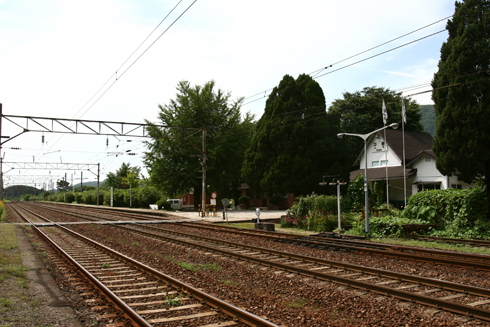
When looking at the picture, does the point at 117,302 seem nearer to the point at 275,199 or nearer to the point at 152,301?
the point at 152,301

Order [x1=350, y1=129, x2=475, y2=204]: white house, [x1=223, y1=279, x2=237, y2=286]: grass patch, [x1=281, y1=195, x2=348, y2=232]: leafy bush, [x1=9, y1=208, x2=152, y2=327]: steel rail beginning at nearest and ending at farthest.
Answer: [x1=9, y1=208, x2=152, y2=327]: steel rail, [x1=223, y1=279, x2=237, y2=286]: grass patch, [x1=281, y1=195, x2=348, y2=232]: leafy bush, [x1=350, y1=129, x2=475, y2=204]: white house

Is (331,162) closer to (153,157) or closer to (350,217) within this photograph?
(350,217)

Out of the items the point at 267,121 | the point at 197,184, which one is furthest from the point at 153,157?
the point at 267,121

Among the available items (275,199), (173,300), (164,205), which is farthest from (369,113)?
(173,300)

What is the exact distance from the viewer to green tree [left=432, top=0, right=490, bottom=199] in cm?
1827

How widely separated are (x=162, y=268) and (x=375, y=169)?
2911 cm

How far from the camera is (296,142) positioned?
33.8 meters

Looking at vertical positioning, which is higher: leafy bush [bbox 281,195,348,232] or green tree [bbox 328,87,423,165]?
green tree [bbox 328,87,423,165]

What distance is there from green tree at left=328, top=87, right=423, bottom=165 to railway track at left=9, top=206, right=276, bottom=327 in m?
40.8

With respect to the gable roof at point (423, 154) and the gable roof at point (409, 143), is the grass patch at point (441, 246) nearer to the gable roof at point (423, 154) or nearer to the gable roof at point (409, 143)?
the gable roof at point (423, 154)

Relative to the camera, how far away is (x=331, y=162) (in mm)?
33812

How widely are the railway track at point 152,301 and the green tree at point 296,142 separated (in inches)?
906

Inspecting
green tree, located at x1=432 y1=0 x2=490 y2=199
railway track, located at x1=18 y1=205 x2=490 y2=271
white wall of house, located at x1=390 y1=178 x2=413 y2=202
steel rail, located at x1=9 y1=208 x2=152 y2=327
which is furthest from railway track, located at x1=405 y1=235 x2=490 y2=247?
white wall of house, located at x1=390 y1=178 x2=413 y2=202

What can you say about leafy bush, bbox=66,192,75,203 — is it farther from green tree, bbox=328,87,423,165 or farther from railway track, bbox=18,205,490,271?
railway track, bbox=18,205,490,271
